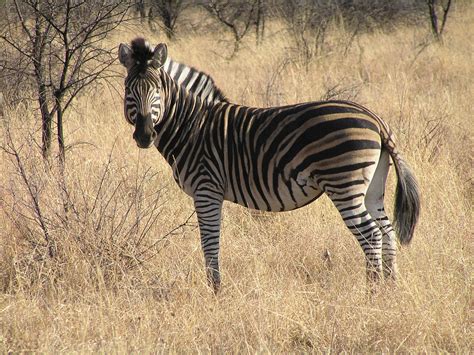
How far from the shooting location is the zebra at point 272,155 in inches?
164

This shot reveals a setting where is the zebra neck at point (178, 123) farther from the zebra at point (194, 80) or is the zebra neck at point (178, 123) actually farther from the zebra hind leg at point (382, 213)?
the zebra hind leg at point (382, 213)

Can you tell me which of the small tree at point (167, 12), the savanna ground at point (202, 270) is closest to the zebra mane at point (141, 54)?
the savanna ground at point (202, 270)

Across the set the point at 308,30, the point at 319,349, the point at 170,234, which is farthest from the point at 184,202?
the point at 308,30

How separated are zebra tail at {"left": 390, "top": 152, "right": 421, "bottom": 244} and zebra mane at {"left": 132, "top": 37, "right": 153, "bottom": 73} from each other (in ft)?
5.50

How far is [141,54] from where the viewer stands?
4500 millimetres

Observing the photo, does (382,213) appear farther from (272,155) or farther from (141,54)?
(141,54)

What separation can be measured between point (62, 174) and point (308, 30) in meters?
8.84

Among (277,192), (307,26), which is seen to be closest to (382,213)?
(277,192)

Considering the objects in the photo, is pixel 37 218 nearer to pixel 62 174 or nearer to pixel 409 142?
pixel 62 174

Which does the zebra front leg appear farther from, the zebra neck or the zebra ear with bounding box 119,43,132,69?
the zebra ear with bounding box 119,43,132,69

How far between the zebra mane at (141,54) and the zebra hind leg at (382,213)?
1631 mm

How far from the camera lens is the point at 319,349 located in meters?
3.53

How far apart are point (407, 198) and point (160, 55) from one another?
182 centimetres

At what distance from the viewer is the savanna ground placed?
Result: 3.67 meters
